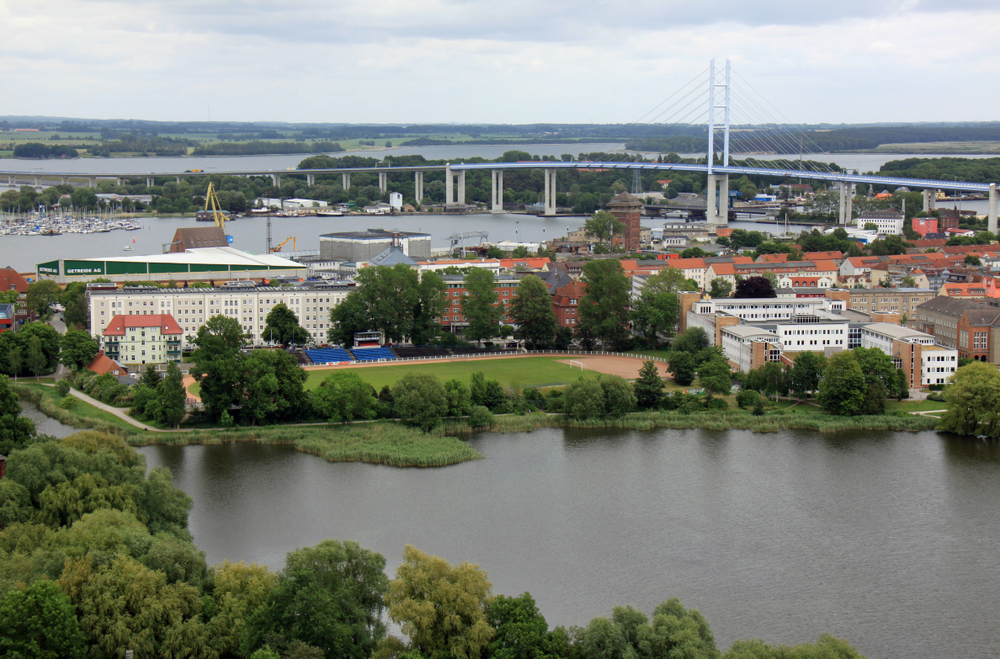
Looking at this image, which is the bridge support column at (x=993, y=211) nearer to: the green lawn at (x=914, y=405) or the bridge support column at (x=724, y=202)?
the bridge support column at (x=724, y=202)

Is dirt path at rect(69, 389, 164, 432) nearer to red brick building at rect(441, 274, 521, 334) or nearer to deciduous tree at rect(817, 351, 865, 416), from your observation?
red brick building at rect(441, 274, 521, 334)

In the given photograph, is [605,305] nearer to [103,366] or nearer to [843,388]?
[843,388]

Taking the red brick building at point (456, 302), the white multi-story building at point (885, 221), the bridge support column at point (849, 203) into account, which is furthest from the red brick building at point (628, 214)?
the red brick building at point (456, 302)

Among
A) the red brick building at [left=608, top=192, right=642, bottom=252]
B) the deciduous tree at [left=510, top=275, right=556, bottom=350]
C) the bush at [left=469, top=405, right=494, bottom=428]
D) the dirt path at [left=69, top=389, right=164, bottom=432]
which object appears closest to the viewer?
the dirt path at [left=69, top=389, right=164, bottom=432]

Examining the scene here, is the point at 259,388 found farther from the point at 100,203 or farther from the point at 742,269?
the point at 100,203

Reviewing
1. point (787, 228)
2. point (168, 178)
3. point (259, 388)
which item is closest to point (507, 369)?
point (259, 388)

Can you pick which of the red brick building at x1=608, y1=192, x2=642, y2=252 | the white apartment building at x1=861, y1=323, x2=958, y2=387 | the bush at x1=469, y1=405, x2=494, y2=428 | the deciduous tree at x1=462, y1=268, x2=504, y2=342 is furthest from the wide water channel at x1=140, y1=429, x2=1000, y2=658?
the red brick building at x1=608, y1=192, x2=642, y2=252
